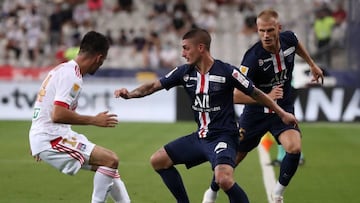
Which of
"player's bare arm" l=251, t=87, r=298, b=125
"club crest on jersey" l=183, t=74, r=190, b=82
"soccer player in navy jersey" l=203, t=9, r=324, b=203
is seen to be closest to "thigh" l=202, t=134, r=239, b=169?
"player's bare arm" l=251, t=87, r=298, b=125

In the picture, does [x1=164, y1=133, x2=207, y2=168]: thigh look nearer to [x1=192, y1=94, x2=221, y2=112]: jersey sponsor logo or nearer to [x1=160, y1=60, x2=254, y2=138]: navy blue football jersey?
[x1=160, y1=60, x2=254, y2=138]: navy blue football jersey

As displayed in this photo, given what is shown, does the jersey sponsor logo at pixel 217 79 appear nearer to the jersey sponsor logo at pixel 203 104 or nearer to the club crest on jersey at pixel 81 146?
the jersey sponsor logo at pixel 203 104

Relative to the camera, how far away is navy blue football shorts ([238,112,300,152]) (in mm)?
9984

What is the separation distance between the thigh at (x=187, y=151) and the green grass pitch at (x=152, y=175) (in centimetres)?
157

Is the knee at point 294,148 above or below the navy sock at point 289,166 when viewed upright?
above

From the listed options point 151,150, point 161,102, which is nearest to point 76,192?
point 151,150

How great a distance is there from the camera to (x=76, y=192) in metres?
11.0

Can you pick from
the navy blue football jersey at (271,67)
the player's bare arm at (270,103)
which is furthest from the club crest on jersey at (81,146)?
the navy blue football jersey at (271,67)

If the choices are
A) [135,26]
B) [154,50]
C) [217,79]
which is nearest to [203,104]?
[217,79]

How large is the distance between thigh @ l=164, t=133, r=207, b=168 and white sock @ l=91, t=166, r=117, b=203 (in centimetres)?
77

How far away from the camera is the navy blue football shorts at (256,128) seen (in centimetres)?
998

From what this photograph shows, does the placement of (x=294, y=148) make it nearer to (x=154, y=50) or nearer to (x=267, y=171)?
(x=267, y=171)

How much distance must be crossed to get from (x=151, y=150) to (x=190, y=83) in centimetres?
772

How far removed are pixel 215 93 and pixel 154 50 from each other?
20993mm
